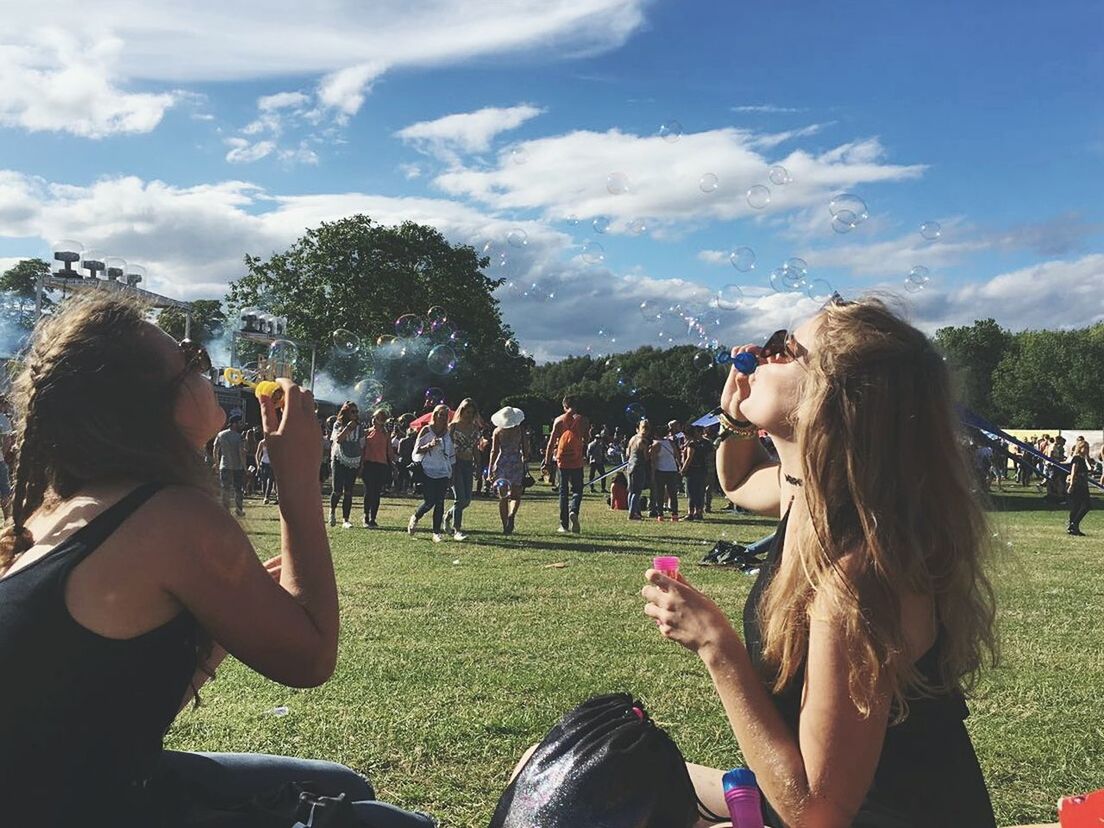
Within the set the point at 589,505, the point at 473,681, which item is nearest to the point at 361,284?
the point at 589,505

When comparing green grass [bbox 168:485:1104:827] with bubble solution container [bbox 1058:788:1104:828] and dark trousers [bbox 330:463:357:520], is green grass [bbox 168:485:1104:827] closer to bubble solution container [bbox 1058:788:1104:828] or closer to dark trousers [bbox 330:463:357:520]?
bubble solution container [bbox 1058:788:1104:828]

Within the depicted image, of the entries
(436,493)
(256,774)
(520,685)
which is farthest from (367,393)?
(256,774)

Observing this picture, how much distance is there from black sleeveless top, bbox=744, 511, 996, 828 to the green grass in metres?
0.46

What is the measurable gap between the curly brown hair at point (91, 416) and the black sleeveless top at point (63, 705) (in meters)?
0.24

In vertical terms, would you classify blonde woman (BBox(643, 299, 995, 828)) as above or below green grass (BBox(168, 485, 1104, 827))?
above

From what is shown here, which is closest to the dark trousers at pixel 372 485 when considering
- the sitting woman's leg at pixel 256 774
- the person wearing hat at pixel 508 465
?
the person wearing hat at pixel 508 465

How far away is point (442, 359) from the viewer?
1734 centimetres

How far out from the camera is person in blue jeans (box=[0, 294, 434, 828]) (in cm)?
158

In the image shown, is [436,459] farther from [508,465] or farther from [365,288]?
[365,288]

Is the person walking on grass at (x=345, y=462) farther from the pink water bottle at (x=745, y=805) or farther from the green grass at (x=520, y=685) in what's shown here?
the pink water bottle at (x=745, y=805)

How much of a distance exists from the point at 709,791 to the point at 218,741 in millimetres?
2810

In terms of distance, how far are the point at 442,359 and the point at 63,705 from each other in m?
15.9

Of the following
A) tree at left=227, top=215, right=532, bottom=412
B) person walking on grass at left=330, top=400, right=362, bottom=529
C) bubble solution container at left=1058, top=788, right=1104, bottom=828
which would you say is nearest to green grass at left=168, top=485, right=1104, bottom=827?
bubble solution container at left=1058, top=788, right=1104, bottom=828

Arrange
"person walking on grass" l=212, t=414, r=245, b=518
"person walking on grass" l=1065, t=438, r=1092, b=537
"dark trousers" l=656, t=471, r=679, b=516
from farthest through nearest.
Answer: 1. "dark trousers" l=656, t=471, r=679, b=516
2. "person walking on grass" l=1065, t=438, r=1092, b=537
3. "person walking on grass" l=212, t=414, r=245, b=518
